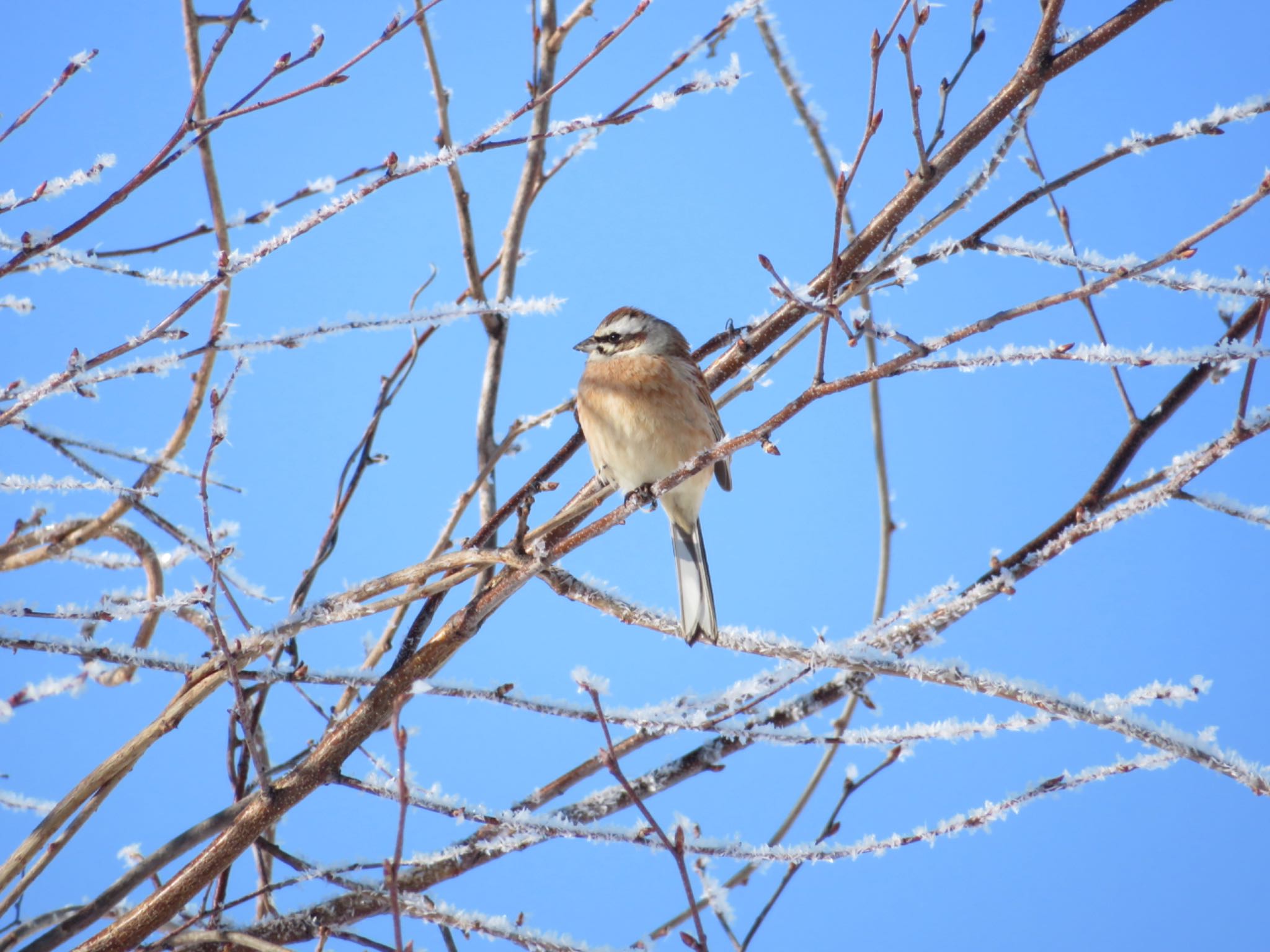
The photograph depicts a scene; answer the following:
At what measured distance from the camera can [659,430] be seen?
113 inches

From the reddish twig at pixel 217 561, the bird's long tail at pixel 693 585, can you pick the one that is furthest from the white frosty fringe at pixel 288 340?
the bird's long tail at pixel 693 585

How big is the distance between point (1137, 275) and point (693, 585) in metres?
1.58

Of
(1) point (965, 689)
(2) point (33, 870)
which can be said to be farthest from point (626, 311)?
(2) point (33, 870)

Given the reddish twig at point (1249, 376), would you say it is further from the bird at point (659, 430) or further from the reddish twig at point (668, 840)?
the bird at point (659, 430)

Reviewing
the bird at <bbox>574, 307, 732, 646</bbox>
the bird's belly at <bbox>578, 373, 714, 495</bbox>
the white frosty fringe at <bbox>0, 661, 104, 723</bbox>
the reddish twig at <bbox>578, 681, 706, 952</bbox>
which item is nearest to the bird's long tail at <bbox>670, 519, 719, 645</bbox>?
the bird at <bbox>574, 307, 732, 646</bbox>

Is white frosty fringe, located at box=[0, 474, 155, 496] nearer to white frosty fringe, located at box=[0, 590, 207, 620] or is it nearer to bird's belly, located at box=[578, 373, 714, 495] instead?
white frosty fringe, located at box=[0, 590, 207, 620]

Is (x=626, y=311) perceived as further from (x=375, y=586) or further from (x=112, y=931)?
(x=112, y=931)

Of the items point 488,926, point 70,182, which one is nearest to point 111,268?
point 70,182

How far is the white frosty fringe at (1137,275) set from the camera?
1304 mm

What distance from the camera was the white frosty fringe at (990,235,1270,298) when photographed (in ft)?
4.28

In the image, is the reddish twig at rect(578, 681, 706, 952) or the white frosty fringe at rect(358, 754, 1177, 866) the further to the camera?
the white frosty fringe at rect(358, 754, 1177, 866)

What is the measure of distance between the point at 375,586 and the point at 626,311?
1.67 m

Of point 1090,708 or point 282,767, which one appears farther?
point 282,767

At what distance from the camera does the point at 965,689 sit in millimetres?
1712
